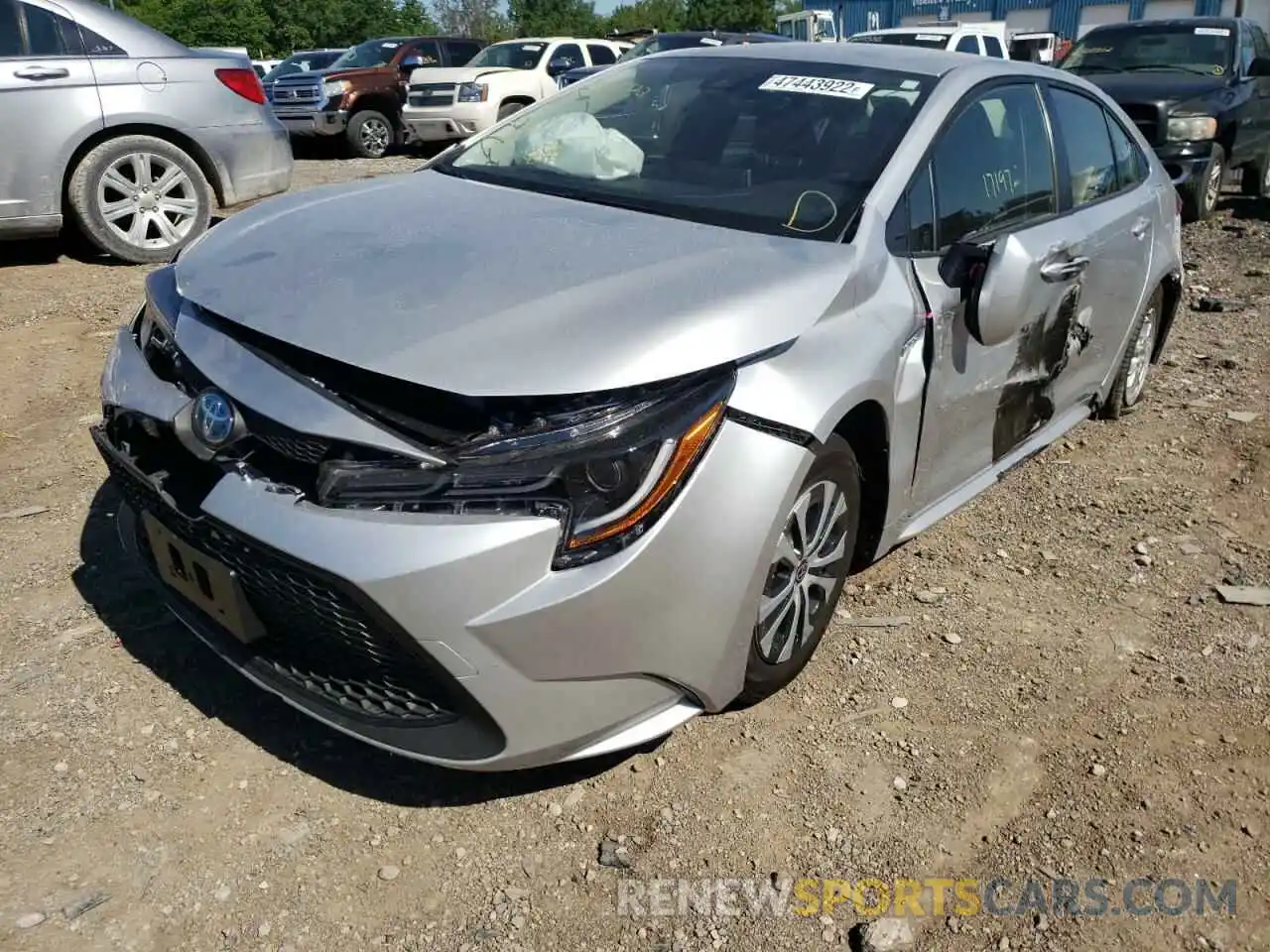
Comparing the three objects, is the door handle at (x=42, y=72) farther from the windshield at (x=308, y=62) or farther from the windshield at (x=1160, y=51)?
the windshield at (x=308, y=62)

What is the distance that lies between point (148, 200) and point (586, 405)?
17.2 ft

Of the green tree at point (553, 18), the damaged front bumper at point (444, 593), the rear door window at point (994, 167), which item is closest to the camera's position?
the damaged front bumper at point (444, 593)

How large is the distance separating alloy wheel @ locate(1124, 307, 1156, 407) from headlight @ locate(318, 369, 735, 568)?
11.0 feet

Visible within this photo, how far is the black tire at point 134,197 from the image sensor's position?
5988 mm

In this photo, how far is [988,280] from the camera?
2.83 meters

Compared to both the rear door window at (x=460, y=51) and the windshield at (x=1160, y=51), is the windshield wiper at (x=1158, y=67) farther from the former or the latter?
the rear door window at (x=460, y=51)

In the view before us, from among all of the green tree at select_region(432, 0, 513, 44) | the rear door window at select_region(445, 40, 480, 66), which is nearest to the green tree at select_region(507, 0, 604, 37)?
the green tree at select_region(432, 0, 513, 44)

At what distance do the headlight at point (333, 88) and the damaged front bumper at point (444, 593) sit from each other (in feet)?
41.3

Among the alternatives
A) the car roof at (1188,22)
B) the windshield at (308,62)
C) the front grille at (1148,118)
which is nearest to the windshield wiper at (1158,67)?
the car roof at (1188,22)

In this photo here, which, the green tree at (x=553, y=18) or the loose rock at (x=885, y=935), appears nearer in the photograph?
the loose rock at (x=885, y=935)

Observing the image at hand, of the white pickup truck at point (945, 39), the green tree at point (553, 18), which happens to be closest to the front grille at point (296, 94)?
the white pickup truck at point (945, 39)

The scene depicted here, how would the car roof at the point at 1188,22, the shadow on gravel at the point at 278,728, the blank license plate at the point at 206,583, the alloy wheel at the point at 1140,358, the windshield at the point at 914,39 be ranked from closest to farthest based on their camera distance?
1. the blank license plate at the point at 206,583
2. the shadow on gravel at the point at 278,728
3. the alloy wheel at the point at 1140,358
4. the car roof at the point at 1188,22
5. the windshield at the point at 914,39

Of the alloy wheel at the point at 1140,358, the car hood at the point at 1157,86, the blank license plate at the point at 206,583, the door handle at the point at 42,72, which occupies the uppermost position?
the door handle at the point at 42,72

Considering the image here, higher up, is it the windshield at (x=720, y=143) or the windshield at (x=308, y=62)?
the windshield at (x=308, y=62)
